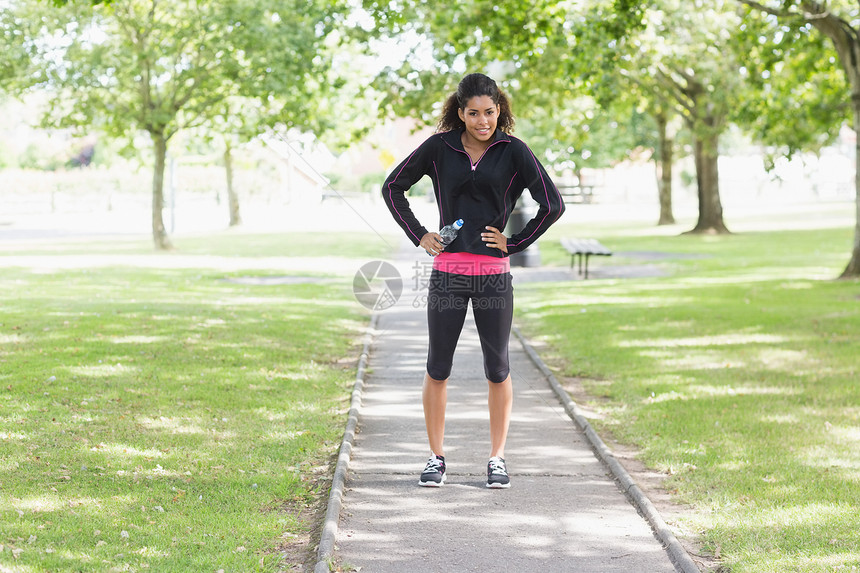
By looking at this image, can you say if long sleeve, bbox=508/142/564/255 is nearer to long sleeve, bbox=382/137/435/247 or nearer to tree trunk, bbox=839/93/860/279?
long sleeve, bbox=382/137/435/247

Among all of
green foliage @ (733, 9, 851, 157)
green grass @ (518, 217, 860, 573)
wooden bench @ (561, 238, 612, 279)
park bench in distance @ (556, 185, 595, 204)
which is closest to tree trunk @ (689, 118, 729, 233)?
green foliage @ (733, 9, 851, 157)

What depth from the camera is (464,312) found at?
5.27 m

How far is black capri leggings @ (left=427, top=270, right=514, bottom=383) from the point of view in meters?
5.14

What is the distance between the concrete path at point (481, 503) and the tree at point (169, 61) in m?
16.0

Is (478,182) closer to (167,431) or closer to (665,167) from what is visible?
(167,431)

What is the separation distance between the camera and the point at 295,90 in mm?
24938

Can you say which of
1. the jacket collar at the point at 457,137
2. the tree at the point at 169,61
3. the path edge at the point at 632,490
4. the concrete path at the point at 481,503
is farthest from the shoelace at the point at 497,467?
the tree at the point at 169,61

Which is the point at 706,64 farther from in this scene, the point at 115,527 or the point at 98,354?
the point at 115,527

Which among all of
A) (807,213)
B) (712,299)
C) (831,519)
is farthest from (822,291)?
(807,213)

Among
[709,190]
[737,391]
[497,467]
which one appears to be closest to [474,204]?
[497,467]

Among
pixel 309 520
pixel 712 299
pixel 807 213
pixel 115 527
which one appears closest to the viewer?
pixel 115 527

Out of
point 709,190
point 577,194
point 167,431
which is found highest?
point 577,194

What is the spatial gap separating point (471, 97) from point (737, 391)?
4363mm

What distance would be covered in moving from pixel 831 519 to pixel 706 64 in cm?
2283
